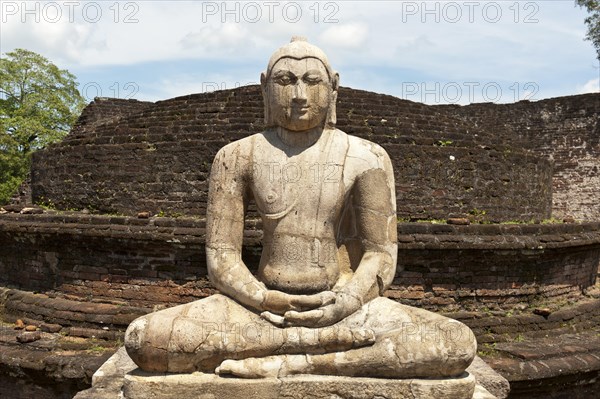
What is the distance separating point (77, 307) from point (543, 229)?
562 centimetres

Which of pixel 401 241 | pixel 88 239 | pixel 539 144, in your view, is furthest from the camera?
pixel 539 144

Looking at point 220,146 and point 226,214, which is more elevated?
point 220,146

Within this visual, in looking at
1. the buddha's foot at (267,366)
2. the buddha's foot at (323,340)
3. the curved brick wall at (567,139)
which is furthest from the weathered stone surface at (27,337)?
the curved brick wall at (567,139)

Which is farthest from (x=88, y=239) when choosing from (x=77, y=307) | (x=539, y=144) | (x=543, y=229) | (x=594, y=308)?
(x=539, y=144)

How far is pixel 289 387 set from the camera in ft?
9.30

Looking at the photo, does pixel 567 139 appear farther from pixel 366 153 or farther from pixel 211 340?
pixel 211 340

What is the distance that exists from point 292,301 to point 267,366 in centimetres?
37

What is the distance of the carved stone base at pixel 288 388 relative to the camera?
2.81 metres

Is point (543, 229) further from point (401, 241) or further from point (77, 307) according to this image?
point (77, 307)

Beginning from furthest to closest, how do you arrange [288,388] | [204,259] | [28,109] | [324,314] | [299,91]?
[28,109] < [204,259] < [299,91] < [324,314] < [288,388]

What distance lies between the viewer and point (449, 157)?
7949mm

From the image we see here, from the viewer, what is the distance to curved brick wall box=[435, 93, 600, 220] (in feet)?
51.7

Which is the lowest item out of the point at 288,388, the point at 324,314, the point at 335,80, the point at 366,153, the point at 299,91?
the point at 288,388

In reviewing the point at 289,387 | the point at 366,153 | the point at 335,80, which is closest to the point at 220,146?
the point at 335,80
